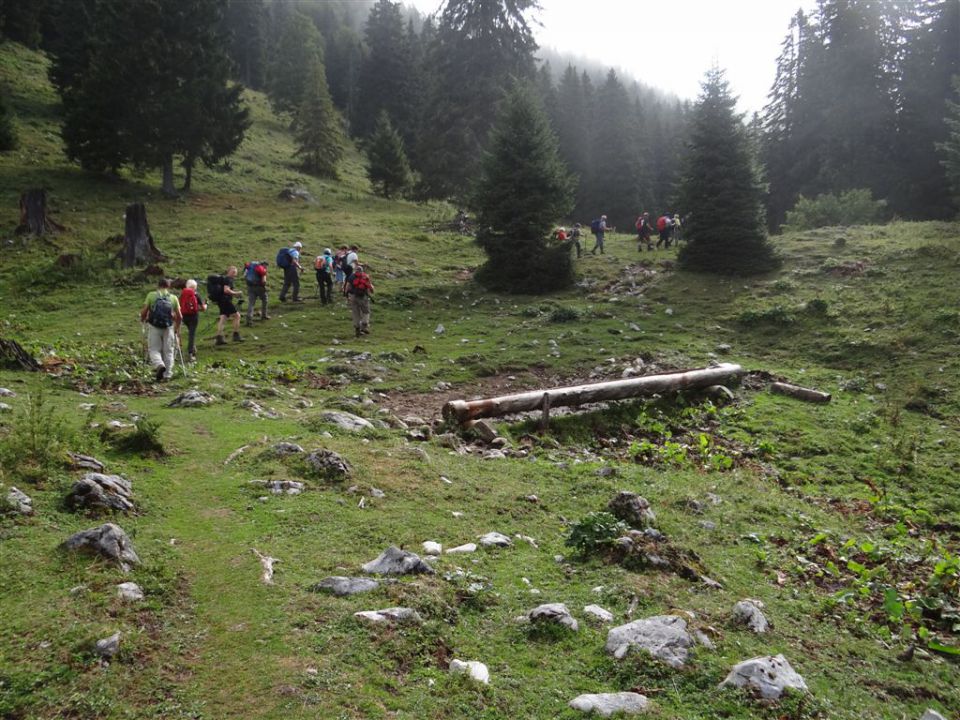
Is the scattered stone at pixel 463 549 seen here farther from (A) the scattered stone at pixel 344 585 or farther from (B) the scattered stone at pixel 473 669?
(B) the scattered stone at pixel 473 669

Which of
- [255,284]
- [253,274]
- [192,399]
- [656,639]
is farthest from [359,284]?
[656,639]

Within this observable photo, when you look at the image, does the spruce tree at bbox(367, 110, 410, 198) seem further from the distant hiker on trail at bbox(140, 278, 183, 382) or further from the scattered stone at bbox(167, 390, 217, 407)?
the scattered stone at bbox(167, 390, 217, 407)

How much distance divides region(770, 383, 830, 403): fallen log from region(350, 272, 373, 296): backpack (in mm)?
11137

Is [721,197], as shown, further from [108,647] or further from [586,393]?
[108,647]

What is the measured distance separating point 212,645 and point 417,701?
152 centimetres

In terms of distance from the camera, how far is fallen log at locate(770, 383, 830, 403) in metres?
13.6

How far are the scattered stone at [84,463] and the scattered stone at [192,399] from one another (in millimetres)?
3829

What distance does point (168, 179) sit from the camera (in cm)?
3772

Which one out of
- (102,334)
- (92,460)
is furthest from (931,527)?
(102,334)

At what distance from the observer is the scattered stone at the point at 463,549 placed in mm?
6224

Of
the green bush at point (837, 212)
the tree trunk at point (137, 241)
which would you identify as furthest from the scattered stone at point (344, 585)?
the green bush at point (837, 212)

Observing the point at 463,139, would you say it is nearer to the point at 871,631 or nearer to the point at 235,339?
the point at 235,339

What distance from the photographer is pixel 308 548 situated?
19.5 feet

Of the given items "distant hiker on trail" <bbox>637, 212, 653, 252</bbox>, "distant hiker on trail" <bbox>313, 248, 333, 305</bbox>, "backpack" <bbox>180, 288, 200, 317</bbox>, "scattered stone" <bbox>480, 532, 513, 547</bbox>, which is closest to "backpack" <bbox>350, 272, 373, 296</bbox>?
"distant hiker on trail" <bbox>313, 248, 333, 305</bbox>
